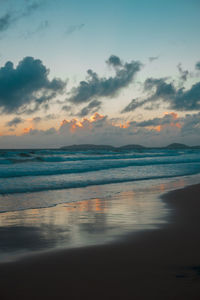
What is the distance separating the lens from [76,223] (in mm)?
7820

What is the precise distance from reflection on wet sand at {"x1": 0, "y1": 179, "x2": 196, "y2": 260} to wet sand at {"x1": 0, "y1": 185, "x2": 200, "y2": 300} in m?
0.58

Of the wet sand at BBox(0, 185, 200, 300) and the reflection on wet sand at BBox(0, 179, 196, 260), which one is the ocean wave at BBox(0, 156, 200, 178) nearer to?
the reflection on wet sand at BBox(0, 179, 196, 260)

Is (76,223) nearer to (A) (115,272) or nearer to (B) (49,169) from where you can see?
(A) (115,272)

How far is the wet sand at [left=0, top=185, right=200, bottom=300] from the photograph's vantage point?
13.1ft

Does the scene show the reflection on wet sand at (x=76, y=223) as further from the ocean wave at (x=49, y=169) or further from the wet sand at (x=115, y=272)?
the ocean wave at (x=49, y=169)

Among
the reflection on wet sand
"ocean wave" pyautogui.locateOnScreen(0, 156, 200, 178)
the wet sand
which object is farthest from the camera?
"ocean wave" pyautogui.locateOnScreen(0, 156, 200, 178)

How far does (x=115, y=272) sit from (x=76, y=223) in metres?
3.31

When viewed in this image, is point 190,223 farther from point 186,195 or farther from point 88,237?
point 186,195

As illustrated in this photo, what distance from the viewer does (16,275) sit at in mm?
4566

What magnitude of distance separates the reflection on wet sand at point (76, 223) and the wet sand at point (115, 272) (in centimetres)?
58

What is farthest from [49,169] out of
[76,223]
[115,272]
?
[115,272]

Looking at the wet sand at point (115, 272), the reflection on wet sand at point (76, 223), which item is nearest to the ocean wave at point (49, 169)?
the reflection on wet sand at point (76, 223)

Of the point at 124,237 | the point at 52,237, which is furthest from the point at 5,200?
the point at 124,237

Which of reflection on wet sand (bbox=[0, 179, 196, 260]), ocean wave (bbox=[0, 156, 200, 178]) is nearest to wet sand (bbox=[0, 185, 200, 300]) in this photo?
reflection on wet sand (bbox=[0, 179, 196, 260])
